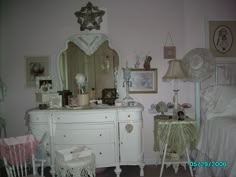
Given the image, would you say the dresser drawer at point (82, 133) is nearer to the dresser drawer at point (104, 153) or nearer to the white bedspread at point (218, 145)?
the dresser drawer at point (104, 153)

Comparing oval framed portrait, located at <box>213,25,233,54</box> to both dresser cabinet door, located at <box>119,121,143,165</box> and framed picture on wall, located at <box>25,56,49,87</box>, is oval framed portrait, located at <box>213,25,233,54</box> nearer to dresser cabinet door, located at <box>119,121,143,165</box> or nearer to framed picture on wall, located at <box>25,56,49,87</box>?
dresser cabinet door, located at <box>119,121,143,165</box>

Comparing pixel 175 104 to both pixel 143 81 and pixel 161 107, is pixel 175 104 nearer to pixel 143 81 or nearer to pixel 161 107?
pixel 161 107

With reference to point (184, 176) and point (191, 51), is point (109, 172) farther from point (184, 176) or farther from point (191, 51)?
point (191, 51)

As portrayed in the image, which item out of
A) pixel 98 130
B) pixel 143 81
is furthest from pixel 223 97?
pixel 98 130

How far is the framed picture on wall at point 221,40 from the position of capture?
2.95 metres

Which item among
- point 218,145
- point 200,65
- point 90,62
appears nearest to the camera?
point 218,145

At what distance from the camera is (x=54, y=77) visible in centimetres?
293

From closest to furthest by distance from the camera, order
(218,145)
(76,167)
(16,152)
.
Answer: (16,152), (76,167), (218,145)

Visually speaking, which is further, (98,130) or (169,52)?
(169,52)

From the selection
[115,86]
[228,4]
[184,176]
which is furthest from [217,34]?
[184,176]

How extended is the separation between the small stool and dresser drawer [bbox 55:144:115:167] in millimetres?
354

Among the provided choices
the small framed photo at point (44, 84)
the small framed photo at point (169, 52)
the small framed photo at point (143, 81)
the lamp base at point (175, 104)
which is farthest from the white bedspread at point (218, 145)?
the small framed photo at point (44, 84)

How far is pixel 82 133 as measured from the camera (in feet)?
8.00

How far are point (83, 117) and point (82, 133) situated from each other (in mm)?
194
